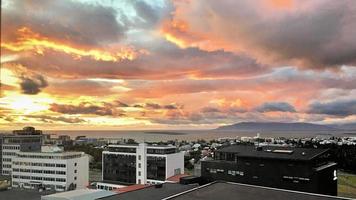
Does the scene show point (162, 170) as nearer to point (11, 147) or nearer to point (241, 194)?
point (11, 147)

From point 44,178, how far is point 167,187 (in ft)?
63.4

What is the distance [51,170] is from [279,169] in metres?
21.3

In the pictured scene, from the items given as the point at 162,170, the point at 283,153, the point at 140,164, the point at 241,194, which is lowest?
the point at 162,170

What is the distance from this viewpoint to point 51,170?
3319 cm

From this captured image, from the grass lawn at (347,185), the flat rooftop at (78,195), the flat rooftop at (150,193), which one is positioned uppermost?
the flat rooftop at (150,193)

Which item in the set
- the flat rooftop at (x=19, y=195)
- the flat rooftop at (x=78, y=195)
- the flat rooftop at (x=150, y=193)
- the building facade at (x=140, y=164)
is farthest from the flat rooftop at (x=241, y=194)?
the building facade at (x=140, y=164)

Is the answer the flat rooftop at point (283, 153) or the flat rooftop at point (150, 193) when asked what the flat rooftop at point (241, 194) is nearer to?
the flat rooftop at point (150, 193)

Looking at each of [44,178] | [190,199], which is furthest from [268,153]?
[44,178]

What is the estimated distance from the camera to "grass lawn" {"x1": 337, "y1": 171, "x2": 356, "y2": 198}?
2699 cm

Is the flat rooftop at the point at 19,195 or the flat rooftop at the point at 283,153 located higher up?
the flat rooftop at the point at 283,153

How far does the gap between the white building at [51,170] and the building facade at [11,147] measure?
25.7 feet

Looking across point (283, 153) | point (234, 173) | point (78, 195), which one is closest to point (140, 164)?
point (234, 173)

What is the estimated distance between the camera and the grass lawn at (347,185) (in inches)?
1063

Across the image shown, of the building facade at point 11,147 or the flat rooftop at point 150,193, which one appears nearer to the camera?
the flat rooftop at point 150,193
